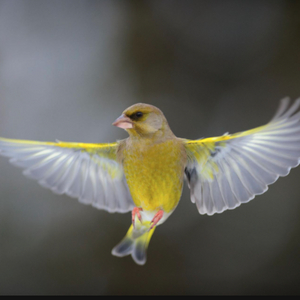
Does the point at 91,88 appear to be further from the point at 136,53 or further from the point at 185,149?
the point at 185,149

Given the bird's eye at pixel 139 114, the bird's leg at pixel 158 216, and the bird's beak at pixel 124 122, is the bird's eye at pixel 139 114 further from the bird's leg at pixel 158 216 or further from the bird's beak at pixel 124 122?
the bird's leg at pixel 158 216

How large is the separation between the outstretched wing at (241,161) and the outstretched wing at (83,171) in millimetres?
240

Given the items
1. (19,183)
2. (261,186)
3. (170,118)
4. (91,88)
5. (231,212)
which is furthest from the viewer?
(19,183)

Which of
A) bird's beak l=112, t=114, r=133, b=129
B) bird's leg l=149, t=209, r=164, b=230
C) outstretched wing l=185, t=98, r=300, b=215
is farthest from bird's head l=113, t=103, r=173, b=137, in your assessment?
bird's leg l=149, t=209, r=164, b=230

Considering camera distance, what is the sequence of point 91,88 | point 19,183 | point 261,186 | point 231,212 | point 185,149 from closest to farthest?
point 261,186
point 185,149
point 91,88
point 231,212
point 19,183

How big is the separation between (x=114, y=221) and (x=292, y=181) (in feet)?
4.56

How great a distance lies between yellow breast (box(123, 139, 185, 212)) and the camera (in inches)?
37.0

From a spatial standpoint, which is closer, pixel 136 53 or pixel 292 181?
pixel 136 53

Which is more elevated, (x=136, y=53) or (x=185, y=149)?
(x=136, y=53)

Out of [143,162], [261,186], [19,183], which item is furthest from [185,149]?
[19,183]

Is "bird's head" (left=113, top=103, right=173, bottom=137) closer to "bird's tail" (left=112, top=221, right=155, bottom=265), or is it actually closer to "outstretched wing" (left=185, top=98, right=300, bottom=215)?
"outstretched wing" (left=185, top=98, right=300, bottom=215)

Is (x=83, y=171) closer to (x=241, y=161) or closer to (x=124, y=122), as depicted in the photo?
(x=124, y=122)

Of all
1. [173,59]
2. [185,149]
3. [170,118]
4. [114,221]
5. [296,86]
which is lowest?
[114,221]

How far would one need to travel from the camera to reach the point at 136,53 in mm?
2305
